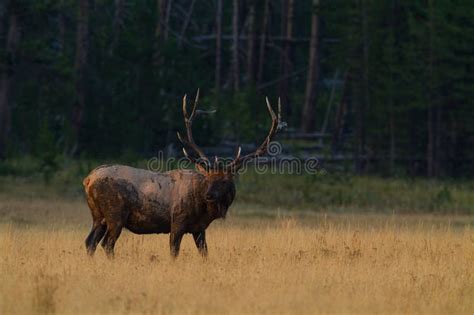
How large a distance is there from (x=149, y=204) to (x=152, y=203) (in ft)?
0.13

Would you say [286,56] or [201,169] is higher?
[286,56]

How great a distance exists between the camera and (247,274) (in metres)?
13.1

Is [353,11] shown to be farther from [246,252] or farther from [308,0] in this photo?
[246,252]

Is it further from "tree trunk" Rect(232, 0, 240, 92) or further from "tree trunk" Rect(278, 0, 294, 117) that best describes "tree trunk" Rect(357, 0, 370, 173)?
"tree trunk" Rect(278, 0, 294, 117)

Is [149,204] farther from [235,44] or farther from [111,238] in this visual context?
[235,44]

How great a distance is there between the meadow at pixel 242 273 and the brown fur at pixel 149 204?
13.1 inches

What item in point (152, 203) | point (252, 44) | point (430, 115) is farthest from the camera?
point (252, 44)

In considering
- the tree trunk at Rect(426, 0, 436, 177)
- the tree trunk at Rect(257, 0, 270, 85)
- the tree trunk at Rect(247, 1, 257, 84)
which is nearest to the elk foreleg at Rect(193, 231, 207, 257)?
the tree trunk at Rect(426, 0, 436, 177)

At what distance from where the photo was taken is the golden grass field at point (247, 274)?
1105 cm

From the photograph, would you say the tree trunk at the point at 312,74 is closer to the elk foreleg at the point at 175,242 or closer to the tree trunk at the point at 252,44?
the tree trunk at the point at 252,44

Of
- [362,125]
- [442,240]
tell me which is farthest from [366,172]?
[442,240]

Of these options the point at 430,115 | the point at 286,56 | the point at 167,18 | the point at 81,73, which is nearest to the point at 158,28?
the point at 167,18

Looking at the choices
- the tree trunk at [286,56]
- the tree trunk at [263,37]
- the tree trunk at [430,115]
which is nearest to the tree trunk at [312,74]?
the tree trunk at [286,56]

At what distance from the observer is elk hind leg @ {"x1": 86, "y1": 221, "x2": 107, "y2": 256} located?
49.2ft
